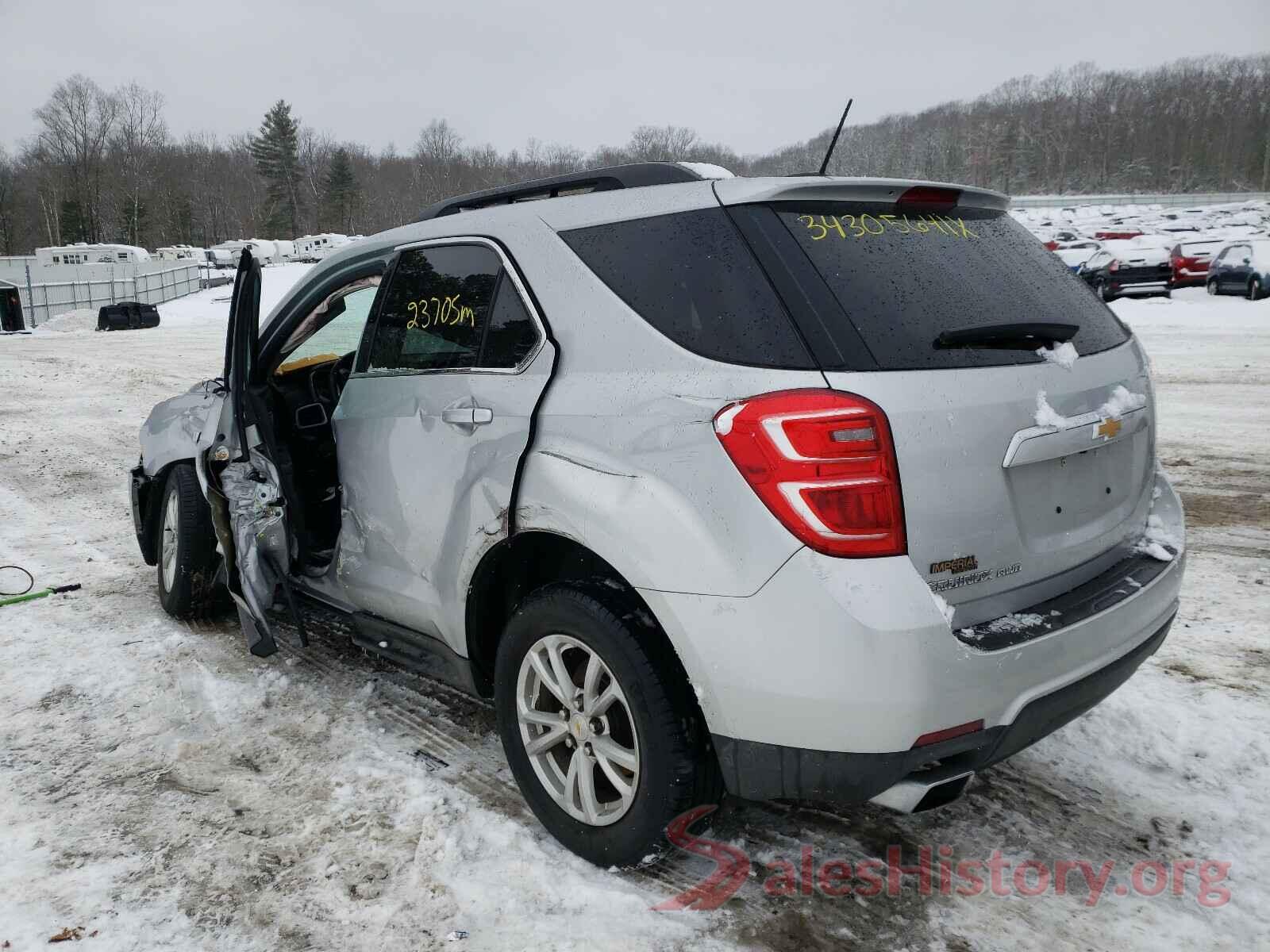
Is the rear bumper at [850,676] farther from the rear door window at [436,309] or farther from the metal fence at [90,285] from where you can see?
the metal fence at [90,285]

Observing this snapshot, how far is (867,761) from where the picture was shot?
80.4 inches

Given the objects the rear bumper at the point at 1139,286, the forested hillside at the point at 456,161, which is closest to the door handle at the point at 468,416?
the rear bumper at the point at 1139,286

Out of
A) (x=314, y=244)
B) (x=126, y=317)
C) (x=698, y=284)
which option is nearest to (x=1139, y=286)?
(x=698, y=284)

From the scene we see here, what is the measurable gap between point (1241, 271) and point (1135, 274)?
2.27 meters

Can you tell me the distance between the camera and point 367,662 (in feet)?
13.3

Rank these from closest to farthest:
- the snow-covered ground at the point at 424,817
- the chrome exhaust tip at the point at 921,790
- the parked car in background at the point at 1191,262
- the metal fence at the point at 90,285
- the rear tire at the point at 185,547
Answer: the chrome exhaust tip at the point at 921,790 → the snow-covered ground at the point at 424,817 → the rear tire at the point at 185,547 → the parked car in background at the point at 1191,262 → the metal fence at the point at 90,285

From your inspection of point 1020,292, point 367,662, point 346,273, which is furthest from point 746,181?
point 367,662

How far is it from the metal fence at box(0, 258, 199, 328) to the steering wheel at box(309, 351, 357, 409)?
103ft

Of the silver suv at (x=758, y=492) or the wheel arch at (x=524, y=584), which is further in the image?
the wheel arch at (x=524, y=584)

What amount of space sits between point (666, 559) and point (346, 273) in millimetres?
2251

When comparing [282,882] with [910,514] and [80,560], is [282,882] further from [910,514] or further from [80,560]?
[80,560]

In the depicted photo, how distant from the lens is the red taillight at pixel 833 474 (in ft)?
6.61

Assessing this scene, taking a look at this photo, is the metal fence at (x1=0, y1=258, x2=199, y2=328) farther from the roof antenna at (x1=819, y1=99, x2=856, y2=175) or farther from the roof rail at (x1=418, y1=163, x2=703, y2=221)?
the roof antenna at (x1=819, y1=99, x2=856, y2=175)

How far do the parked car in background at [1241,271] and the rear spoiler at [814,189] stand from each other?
2366 cm
